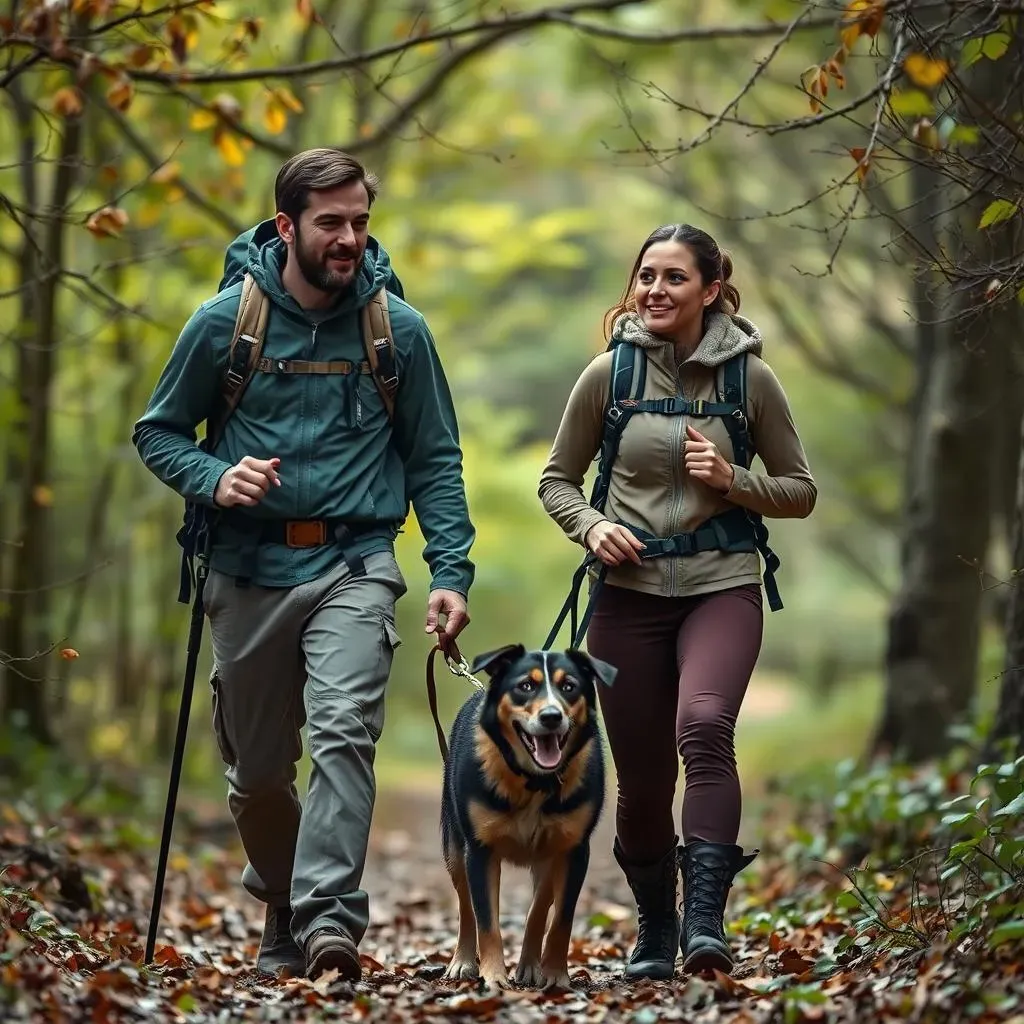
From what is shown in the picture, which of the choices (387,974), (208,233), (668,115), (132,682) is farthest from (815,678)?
(387,974)

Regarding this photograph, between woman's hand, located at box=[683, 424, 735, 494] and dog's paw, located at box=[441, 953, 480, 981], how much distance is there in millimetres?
2079

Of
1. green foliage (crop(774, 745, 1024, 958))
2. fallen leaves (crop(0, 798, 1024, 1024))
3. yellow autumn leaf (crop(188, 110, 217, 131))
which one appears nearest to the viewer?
fallen leaves (crop(0, 798, 1024, 1024))

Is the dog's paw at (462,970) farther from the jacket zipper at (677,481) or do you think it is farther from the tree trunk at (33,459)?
the tree trunk at (33,459)

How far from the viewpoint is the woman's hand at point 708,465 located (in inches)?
206

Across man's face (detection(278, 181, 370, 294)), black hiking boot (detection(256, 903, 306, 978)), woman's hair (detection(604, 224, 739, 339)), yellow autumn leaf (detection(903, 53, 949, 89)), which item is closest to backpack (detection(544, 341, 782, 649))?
woman's hair (detection(604, 224, 739, 339))

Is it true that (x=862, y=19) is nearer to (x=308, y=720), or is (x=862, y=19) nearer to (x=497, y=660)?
(x=497, y=660)

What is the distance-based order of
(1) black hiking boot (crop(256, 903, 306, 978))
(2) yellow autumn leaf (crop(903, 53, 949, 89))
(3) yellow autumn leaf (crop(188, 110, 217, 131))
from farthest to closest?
(3) yellow autumn leaf (crop(188, 110, 217, 131))
(2) yellow autumn leaf (crop(903, 53, 949, 89))
(1) black hiking boot (crop(256, 903, 306, 978))

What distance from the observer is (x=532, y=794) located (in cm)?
526

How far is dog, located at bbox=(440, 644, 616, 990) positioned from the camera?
17.1 feet

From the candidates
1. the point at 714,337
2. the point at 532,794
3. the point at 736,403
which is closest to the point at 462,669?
the point at 532,794

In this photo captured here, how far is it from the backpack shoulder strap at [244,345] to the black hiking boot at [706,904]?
2.34 metres

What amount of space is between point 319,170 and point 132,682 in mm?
13813

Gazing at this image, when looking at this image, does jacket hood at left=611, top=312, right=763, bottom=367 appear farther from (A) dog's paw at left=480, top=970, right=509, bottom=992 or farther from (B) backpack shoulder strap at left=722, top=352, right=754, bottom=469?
(A) dog's paw at left=480, top=970, right=509, bottom=992

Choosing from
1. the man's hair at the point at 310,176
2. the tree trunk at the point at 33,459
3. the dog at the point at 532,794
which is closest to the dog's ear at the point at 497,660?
the dog at the point at 532,794
